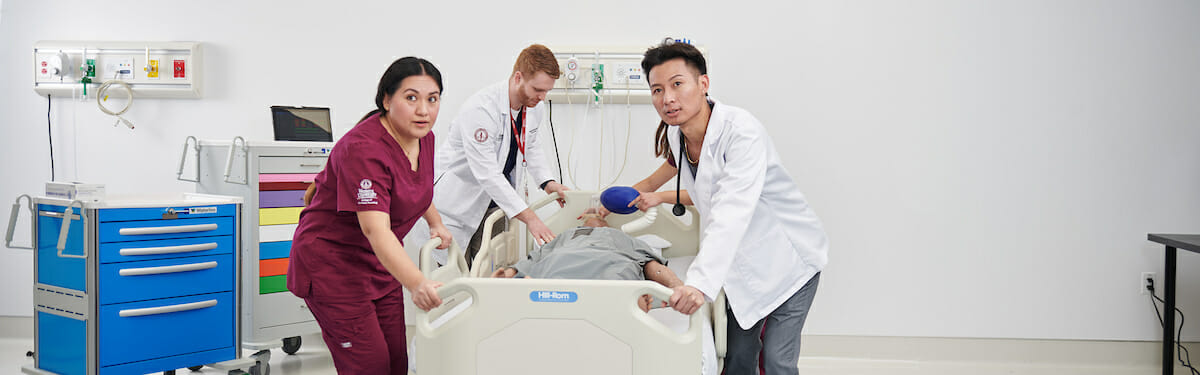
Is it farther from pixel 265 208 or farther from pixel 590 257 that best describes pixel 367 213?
pixel 265 208

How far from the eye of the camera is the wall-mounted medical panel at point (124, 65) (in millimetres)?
3371

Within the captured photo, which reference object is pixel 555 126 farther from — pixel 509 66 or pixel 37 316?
pixel 37 316

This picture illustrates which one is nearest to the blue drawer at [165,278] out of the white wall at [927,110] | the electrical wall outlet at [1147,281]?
the white wall at [927,110]

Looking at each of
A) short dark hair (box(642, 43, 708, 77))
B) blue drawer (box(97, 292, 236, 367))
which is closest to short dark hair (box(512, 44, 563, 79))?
short dark hair (box(642, 43, 708, 77))

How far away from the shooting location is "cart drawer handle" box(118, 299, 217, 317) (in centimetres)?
254

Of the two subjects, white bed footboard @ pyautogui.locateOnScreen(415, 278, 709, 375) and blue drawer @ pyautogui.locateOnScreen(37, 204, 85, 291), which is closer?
white bed footboard @ pyautogui.locateOnScreen(415, 278, 709, 375)

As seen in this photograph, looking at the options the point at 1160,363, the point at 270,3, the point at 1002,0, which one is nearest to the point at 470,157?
the point at 270,3

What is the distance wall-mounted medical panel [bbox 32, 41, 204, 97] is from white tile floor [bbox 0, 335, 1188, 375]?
123 cm

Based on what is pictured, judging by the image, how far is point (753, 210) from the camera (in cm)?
176

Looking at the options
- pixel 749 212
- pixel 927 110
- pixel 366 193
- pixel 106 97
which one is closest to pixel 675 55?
pixel 749 212

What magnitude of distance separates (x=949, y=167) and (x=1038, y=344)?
2.83ft

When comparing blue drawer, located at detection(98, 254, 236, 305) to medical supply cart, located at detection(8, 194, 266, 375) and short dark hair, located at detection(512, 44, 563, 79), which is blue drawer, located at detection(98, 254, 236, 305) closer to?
medical supply cart, located at detection(8, 194, 266, 375)

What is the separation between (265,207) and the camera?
299 centimetres

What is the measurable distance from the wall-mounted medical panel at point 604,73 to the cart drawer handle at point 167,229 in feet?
4.69
